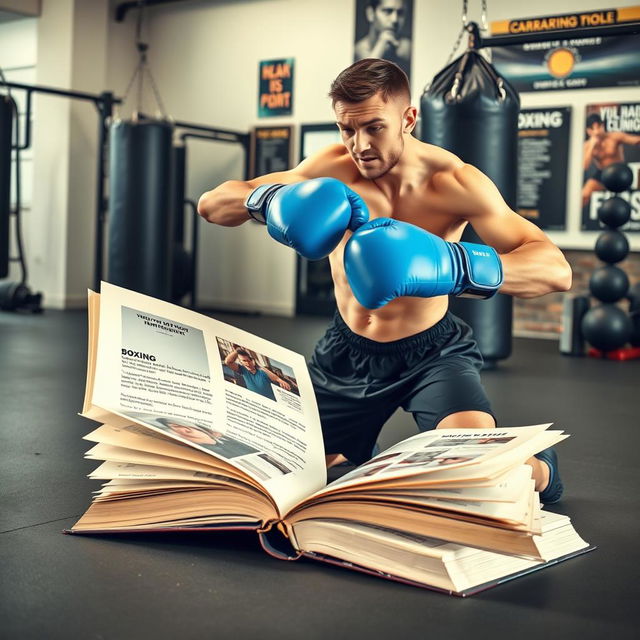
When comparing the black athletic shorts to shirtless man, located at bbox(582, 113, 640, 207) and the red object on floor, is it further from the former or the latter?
shirtless man, located at bbox(582, 113, 640, 207)

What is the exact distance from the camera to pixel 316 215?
1.53 m

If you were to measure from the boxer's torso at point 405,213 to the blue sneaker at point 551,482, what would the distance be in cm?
38

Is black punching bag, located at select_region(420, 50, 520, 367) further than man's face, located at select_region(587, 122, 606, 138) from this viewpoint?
No

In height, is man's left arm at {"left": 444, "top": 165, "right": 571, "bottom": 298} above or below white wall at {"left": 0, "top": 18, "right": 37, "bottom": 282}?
below

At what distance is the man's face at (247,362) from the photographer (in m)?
1.67

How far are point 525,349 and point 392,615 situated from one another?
4748 mm

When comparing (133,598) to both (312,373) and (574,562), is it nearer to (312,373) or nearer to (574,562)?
(574,562)

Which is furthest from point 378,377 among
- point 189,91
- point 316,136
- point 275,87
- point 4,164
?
point 189,91

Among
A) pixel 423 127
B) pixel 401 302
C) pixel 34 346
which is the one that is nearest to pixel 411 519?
pixel 401 302

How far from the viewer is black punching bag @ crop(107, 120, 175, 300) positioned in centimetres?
654

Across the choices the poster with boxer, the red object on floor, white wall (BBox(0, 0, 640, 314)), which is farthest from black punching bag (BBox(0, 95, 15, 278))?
the red object on floor

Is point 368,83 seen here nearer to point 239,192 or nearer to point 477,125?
point 239,192

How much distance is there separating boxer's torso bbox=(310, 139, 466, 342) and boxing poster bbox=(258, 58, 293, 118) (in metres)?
5.91

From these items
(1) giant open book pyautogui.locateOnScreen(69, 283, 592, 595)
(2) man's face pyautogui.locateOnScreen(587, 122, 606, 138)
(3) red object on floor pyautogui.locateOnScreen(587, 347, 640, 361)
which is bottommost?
(3) red object on floor pyautogui.locateOnScreen(587, 347, 640, 361)
